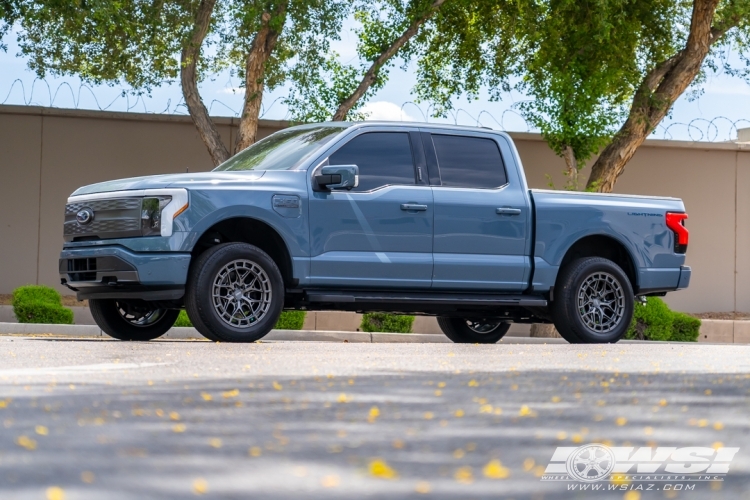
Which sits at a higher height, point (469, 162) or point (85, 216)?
point (469, 162)

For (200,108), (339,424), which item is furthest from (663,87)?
(339,424)

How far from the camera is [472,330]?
1251 cm

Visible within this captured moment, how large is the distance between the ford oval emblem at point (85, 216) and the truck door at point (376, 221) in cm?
184

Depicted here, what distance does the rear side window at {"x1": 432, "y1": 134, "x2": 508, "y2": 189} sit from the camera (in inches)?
423

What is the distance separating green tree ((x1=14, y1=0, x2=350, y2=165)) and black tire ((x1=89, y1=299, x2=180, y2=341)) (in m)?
7.17

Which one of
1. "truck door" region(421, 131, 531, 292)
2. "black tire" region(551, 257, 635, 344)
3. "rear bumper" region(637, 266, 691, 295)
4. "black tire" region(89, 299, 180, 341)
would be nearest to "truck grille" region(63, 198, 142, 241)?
"black tire" region(89, 299, 180, 341)

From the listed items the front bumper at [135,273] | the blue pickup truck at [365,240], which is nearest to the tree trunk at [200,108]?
the blue pickup truck at [365,240]

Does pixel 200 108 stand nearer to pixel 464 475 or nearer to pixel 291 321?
pixel 291 321

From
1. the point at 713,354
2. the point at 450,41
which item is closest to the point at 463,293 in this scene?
the point at 713,354

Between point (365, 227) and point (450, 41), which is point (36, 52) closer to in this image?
point (450, 41)

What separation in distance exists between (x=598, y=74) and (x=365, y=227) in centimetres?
974

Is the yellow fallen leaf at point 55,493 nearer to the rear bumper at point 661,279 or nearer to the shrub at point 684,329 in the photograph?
the rear bumper at point 661,279

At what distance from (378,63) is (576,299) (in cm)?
921

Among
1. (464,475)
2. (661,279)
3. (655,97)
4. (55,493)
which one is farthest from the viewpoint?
(655,97)
